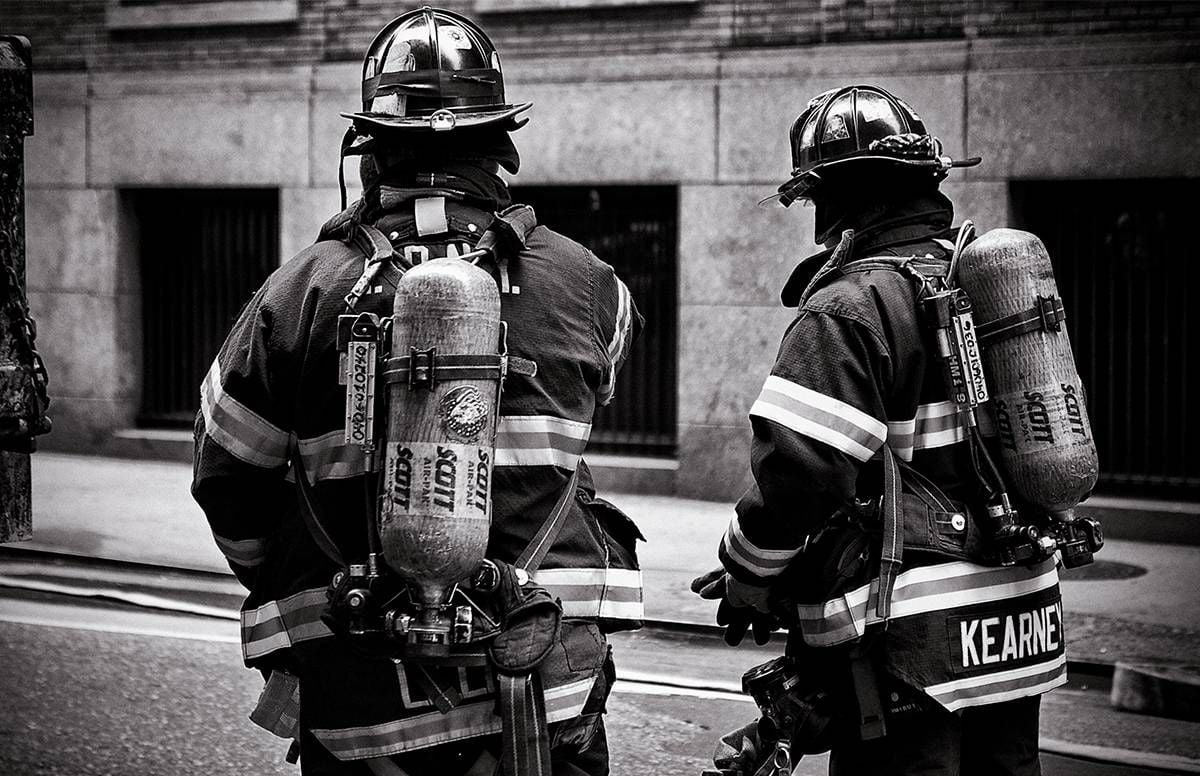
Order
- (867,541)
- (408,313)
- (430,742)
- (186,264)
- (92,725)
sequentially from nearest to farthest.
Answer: (408,313), (430,742), (867,541), (92,725), (186,264)

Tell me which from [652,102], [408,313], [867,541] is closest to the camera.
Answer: [408,313]

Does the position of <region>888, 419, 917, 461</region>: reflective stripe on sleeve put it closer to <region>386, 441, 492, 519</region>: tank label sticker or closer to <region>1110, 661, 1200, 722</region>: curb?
<region>386, 441, 492, 519</region>: tank label sticker

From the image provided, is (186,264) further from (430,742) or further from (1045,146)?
(430,742)

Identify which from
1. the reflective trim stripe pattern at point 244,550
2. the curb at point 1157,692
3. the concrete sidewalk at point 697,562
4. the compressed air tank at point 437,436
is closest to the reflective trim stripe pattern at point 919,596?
the compressed air tank at point 437,436

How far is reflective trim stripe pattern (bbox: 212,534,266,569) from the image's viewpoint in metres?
3.25

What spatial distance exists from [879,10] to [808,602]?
7.65 m

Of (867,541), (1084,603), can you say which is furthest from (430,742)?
(1084,603)

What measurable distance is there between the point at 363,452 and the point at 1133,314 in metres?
8.10

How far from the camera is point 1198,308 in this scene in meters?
9.80

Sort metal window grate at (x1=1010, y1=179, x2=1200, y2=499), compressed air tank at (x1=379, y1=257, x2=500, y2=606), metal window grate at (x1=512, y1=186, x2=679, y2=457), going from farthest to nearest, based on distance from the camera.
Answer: metal window grate at (x1=512, y1=186, x2=679, y2=457), metal window grate at (x1=1010, y1=179, x2=1200, y2=499), compressed air tank at (x1=379, y1=257, x2=500, y2=606)

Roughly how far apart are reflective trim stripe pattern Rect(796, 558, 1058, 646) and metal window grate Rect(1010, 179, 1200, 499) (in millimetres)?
6885

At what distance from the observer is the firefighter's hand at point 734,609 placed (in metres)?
3.55

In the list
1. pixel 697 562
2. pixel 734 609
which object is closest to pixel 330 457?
pixel 734 609

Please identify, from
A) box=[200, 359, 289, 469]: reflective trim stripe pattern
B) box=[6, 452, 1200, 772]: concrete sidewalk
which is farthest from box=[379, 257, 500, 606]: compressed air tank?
box=[6, 452, 1200, 772]: concrete sidewalk
